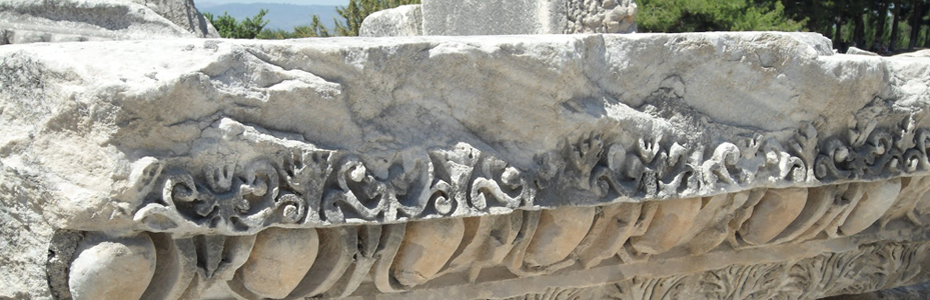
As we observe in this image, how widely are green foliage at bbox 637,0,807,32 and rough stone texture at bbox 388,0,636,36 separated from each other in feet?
23.8

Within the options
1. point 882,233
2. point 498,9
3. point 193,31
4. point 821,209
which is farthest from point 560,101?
point 498,9

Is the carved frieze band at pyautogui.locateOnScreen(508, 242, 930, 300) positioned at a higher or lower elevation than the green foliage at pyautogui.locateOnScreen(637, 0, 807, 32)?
higher

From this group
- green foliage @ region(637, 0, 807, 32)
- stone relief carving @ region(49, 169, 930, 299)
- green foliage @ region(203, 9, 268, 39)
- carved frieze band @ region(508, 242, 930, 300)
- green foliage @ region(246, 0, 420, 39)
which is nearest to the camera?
stone relief carving @ region(49, 169, 930, 299)

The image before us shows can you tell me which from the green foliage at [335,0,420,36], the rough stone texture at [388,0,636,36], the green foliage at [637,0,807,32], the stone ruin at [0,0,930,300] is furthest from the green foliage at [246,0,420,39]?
the stone ruin at [0,0,930,300]

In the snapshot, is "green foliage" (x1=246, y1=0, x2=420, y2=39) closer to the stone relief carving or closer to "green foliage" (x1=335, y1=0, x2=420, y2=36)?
"green foliage" (x1=335, y1=0, x2=420, y2=36)

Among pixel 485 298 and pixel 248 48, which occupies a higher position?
pixel 248 48

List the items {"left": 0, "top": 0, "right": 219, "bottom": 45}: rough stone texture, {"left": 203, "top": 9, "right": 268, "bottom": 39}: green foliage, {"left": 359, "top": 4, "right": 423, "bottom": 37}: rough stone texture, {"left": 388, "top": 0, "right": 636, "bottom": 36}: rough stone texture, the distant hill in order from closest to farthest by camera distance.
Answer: {"left": 0, "top": 0, "right": 219, "bottom": 45}: rough stone texture
{"left": 388, "top": 0, "right": 636, "bottom": 36}: rough stone texture
{"left": 359, "top": 4, "right": 423, "bottom": 37}: rough stone texture
{"left": 203, "top": 9, "right": 268, "bottom": 39}: green foliage
the distant hill

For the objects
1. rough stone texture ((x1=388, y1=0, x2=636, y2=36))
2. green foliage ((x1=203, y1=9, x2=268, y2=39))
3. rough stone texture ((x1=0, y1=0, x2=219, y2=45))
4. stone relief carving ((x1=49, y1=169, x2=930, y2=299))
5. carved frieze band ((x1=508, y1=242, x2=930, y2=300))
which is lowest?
green foliage ((x1=203, y1=9, x2=268, y2=39))

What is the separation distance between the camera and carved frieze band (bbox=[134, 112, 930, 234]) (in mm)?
1672

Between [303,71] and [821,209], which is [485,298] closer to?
[303,71]

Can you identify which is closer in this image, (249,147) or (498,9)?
(249,147)

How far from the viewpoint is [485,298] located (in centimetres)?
A: 220

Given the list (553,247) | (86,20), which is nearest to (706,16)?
(86,20)

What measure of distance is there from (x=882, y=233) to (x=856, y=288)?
0.23 m
